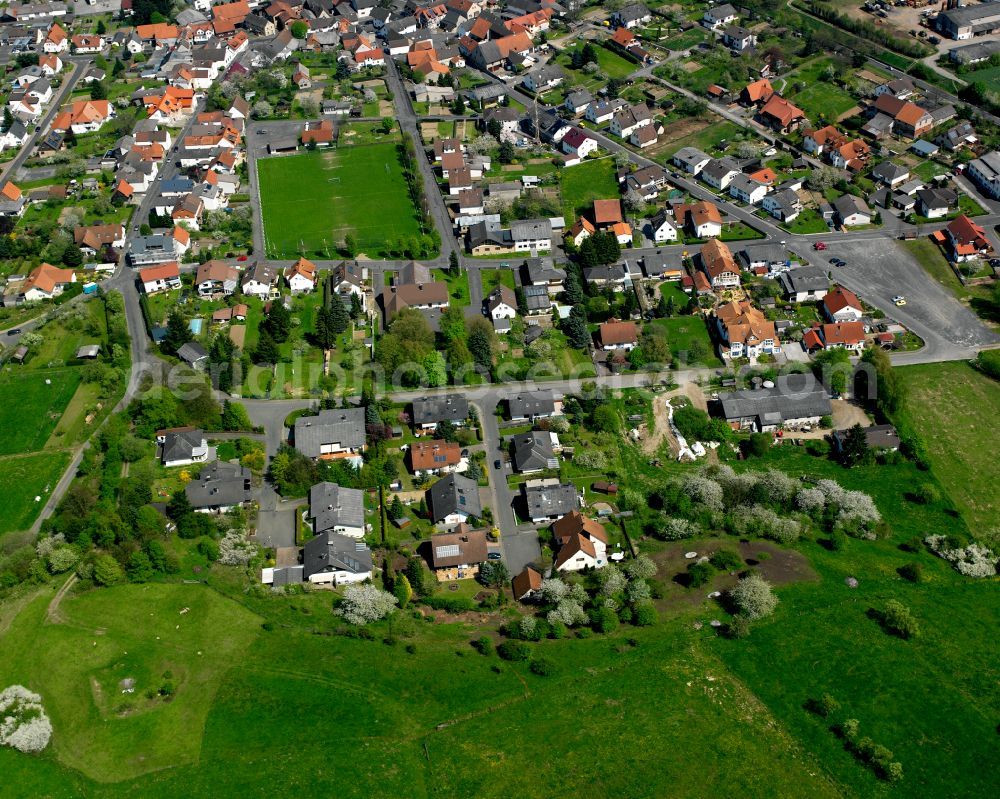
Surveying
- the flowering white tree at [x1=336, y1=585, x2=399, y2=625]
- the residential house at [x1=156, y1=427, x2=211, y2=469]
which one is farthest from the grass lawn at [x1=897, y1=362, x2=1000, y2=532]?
the residential house at [x1=156, y1=427, x2=211, y2=469]

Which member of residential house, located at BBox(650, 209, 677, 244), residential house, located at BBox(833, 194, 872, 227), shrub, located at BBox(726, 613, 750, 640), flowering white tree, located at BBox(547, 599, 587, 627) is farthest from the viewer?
residential house, located at BBox(833, 194, 872, 227)

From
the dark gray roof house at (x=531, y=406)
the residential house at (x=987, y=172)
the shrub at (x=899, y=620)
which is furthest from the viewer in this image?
the residential house at (x=987, y=172)

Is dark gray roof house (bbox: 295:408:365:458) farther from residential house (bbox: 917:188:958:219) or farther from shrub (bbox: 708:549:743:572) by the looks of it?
residential house (bbox: 917:188:958:219)

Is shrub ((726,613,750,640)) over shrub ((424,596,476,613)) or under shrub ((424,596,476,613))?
over

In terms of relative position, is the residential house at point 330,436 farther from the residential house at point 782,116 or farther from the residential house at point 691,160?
the residential house at point 782,116

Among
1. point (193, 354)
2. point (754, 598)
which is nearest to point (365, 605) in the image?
point (754, 598)

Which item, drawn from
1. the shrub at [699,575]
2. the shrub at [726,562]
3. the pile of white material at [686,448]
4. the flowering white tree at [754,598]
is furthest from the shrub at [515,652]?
Answer: the pile of white material at [686,448]
